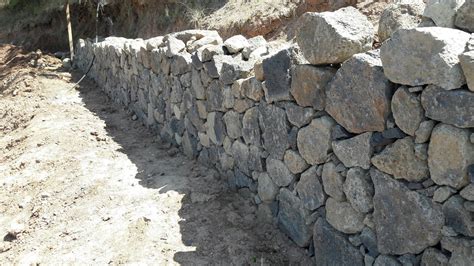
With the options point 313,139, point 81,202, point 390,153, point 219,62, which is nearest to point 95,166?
point 81,202

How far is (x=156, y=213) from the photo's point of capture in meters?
4.52

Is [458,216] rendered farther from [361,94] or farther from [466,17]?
[466,17]

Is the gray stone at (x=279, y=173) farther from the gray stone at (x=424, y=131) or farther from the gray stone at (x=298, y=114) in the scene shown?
the gray stone at (x=424, y=131)

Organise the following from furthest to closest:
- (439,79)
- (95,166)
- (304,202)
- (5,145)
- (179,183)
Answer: (5,145)
(95,166)
(179,183)
(304,202)
(439,79)

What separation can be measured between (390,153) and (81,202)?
3453mm

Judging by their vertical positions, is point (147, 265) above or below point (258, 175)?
below

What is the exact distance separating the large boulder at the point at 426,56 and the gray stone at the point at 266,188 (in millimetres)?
1744

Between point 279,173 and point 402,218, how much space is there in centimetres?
137

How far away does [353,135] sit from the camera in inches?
120

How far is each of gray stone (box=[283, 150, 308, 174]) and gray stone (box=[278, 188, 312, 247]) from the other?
214 mm

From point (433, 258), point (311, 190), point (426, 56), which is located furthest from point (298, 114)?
point (433, 258)

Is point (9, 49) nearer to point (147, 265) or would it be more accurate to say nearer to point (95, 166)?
point (95, 166)

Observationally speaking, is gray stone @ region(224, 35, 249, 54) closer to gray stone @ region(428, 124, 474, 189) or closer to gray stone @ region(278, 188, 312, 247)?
gray stone @ region(278, 188, 312, 247)

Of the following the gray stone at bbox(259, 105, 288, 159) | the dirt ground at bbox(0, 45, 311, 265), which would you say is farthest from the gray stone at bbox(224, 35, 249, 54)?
the dirt ground at bbox(0, 45, 311, 265)
